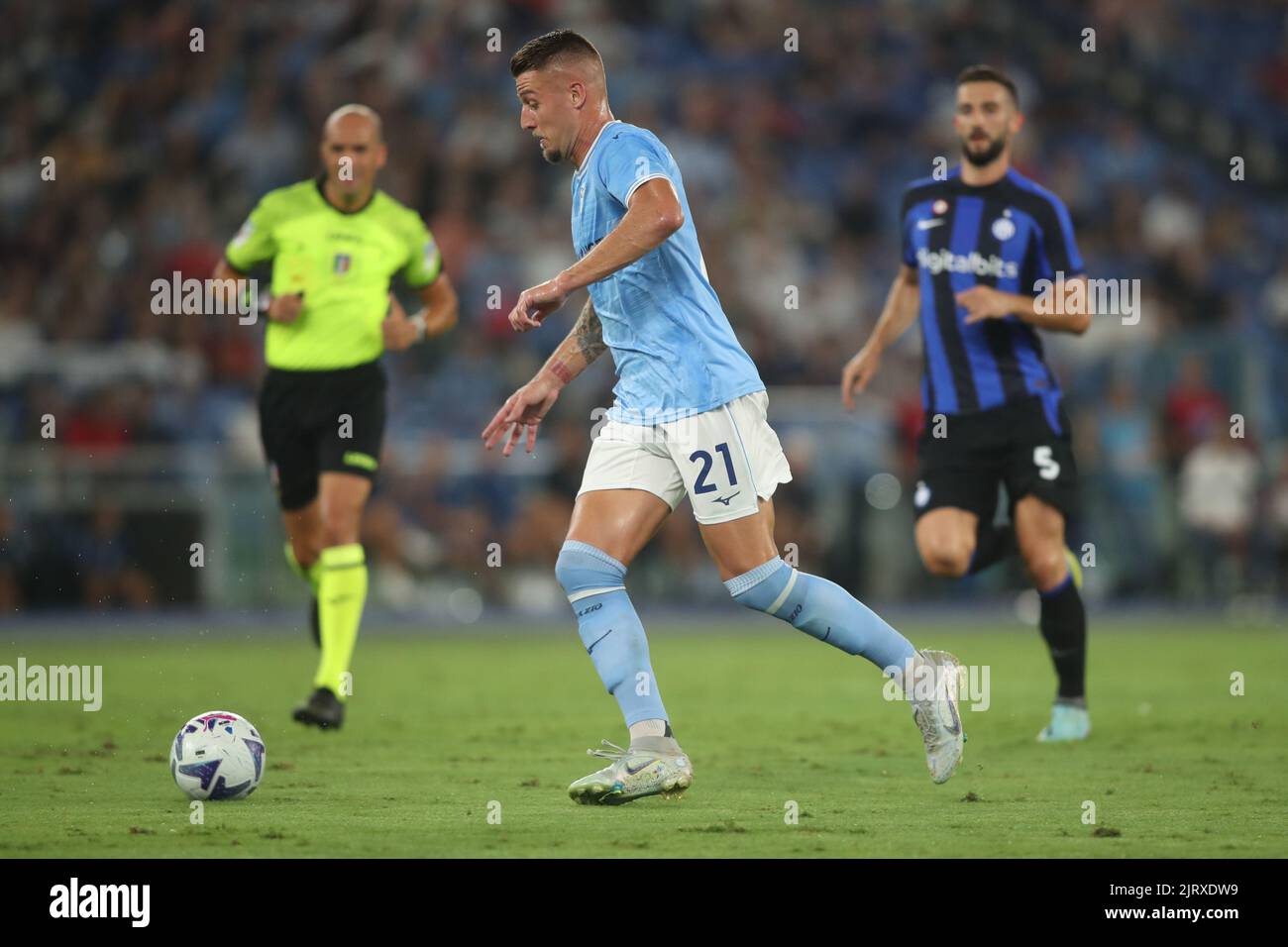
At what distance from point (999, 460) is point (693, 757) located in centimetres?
199

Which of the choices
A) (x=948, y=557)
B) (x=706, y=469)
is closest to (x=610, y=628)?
(x=706, y=469)

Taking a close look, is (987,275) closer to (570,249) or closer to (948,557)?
(948,557)

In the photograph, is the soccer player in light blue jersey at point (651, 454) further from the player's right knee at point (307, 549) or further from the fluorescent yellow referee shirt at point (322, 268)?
the player's right knee at point (307, 549)

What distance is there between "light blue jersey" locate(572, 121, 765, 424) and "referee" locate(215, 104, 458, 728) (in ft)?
9.84

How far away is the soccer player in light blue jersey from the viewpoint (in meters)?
6.17

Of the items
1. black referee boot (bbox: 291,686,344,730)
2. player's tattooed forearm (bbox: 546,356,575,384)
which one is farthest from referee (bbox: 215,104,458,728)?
player's tattooed forearm (bbox: 546,356,575,384)

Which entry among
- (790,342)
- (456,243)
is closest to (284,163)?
(456,243)

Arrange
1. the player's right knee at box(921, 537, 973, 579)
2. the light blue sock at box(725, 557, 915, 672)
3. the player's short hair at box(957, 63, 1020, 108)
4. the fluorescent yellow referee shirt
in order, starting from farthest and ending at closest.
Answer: the fluorescent yellow referee shirt
the player's short hair at box(957, 63, 1020, 108)
the player's right knee at box(921, 537, 973, 579)
the light blue sock at box(725, 557, 915, 672)

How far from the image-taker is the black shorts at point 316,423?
29.9ft

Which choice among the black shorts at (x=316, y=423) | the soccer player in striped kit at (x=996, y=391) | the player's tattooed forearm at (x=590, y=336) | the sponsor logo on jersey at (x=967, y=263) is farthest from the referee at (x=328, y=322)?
the player's tattooed forearm at (x=590, y=336)

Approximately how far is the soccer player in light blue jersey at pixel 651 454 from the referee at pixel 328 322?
9.86 ft

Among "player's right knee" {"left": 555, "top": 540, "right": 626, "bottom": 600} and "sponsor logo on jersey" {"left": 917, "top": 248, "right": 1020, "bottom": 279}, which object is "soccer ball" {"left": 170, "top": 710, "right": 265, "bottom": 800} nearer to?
"player's right knee" {"left": 555, "top": 540, "right": 626, "bottom": 600}

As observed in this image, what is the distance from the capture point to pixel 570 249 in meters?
18.4
